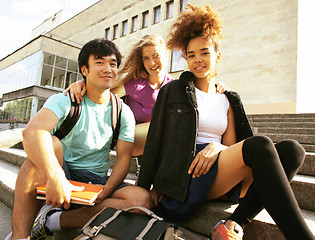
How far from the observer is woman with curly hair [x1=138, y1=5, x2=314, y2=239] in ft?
4.60

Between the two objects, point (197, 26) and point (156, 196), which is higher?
point (197, 26)

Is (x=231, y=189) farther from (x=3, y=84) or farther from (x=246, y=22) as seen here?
(x=3, y=84)

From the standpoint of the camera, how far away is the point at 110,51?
2.28m

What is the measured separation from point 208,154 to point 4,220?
2.06 metres

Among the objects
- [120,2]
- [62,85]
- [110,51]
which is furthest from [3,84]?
[110,51]

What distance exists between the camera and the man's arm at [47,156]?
1.55 m

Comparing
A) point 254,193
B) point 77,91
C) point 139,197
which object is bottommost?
point 139,197

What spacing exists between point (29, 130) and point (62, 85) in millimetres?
22003

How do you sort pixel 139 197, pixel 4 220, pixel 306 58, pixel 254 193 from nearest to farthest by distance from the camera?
pixel 254 193
pixel 139 197
pixel 4 220
pixel 306 58

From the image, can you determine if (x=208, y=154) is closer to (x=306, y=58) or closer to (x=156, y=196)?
(x=156, y=196)

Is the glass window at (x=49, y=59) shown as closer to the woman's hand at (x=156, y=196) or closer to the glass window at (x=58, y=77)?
the glass window at (x=58, y=77)

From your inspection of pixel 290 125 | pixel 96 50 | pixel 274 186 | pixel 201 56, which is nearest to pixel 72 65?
pixel 290 125

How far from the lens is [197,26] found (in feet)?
7.14

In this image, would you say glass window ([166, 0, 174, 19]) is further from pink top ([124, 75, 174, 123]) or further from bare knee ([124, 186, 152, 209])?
bare knee ([124, 186, 152, 209])
